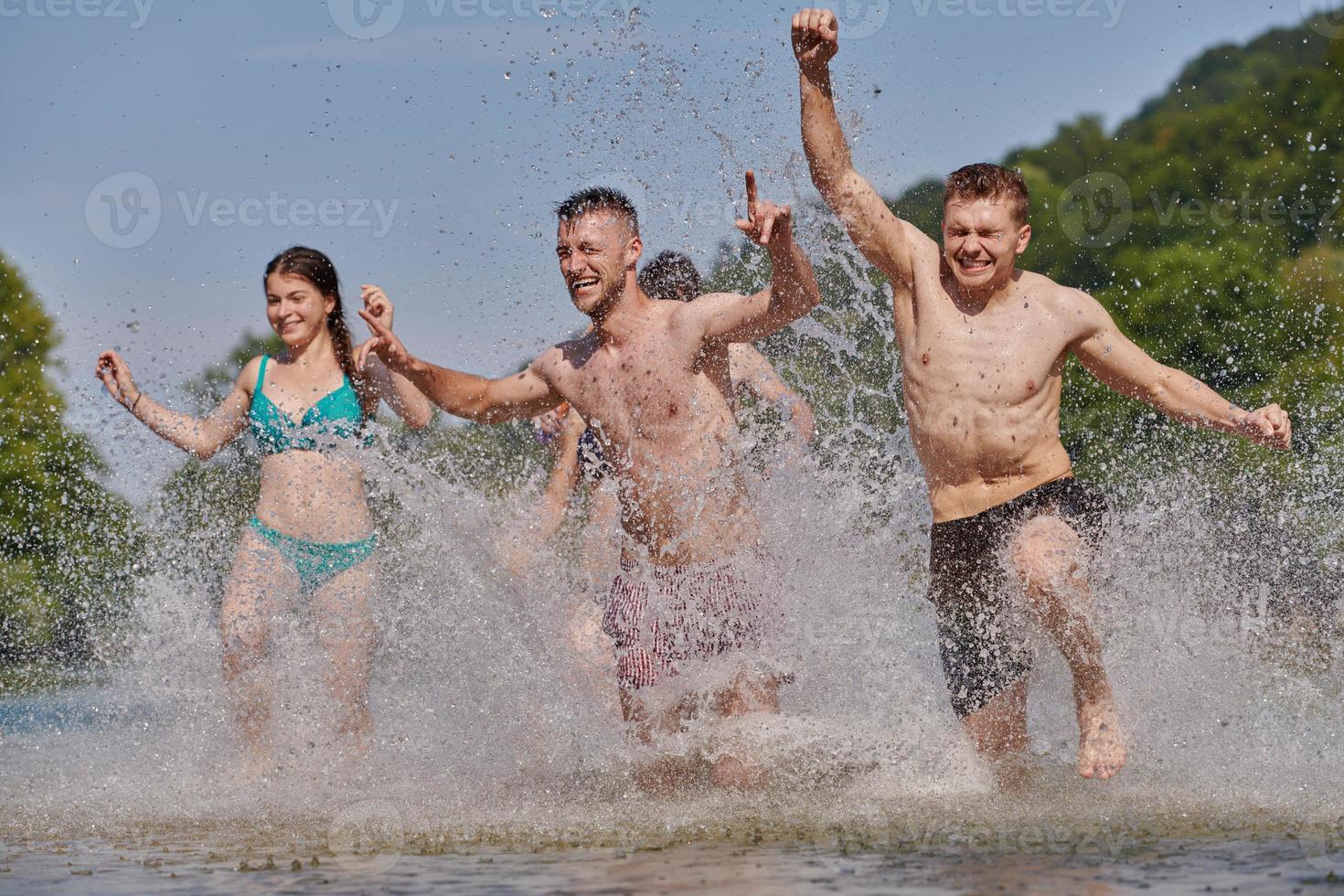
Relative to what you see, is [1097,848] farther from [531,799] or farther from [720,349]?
[720,349]

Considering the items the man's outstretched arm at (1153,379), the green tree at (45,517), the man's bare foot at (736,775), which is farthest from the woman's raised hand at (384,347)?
the green tree at (45,517)

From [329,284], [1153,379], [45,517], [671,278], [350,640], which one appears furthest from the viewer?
[45,517]

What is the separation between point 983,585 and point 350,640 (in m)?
2.39

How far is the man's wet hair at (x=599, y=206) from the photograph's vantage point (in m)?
6.26

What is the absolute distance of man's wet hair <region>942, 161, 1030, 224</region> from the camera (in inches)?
237

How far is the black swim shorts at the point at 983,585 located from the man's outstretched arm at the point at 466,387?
59.7 inches

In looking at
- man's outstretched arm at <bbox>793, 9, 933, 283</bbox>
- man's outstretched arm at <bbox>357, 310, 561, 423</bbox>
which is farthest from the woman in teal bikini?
man's outstretched arm at <bbox>793, 9, 933, 283</bbox>

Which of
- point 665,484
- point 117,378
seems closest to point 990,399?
point 665,484

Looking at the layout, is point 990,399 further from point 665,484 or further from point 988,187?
point 665,484

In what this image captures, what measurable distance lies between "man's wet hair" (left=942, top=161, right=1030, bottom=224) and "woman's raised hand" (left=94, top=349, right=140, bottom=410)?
343 cm

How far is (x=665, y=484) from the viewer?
20.1 ft

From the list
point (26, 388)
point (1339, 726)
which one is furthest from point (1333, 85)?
point (1339, 726)

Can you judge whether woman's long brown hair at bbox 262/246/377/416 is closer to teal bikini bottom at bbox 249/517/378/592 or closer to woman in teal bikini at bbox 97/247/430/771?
woman in teal bikini at bbox 97/247/430/771

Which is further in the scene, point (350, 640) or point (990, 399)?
point (350, 640)
